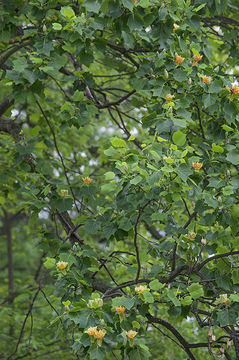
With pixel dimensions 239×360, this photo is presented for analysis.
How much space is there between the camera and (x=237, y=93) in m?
2.82

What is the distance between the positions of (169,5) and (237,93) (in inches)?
25.8

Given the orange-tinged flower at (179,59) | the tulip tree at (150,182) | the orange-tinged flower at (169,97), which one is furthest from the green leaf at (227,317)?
the orange-tinged flower at (179,59)

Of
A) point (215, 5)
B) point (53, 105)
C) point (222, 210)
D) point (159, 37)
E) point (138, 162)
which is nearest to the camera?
point (138, 162)

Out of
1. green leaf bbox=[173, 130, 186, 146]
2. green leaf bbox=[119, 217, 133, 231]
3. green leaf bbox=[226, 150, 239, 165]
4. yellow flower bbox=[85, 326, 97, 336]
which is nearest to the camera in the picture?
yellow flower bbox=[85, 326, 97, 336]

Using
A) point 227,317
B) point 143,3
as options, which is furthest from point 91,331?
point 143,3

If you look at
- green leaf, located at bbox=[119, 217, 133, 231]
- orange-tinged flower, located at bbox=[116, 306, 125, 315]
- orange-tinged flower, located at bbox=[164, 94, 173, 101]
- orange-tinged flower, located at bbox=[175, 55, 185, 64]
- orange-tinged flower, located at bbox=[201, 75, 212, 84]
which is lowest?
orange-tinged flower, located at bbox=[116, 306, 125, 315]

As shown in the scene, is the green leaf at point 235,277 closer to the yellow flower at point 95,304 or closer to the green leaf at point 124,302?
the green leaf at point 124,302

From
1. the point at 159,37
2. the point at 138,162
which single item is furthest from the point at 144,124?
the point at 159,37

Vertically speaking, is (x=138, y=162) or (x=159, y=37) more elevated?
(x=159, y=37)

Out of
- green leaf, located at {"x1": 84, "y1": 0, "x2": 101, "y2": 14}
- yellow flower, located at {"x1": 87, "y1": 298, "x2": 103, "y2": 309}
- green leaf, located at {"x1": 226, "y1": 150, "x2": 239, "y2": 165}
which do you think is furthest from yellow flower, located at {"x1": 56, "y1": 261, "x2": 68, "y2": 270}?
green leaf, located at {"x1": 84, "y1": 0, "x2": 101, "y2": 14}

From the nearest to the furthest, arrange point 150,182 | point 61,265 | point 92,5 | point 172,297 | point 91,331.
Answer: point 91,331 → point 150,182 → point 172,297 → point 61,265 → point 92,5

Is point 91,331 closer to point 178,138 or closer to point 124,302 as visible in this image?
point 124,302

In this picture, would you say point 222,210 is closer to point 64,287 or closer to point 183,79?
point 183,79

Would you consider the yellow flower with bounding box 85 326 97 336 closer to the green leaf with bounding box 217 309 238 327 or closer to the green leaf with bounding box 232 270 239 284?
the green leaf with bounding box 217 309 238 327
